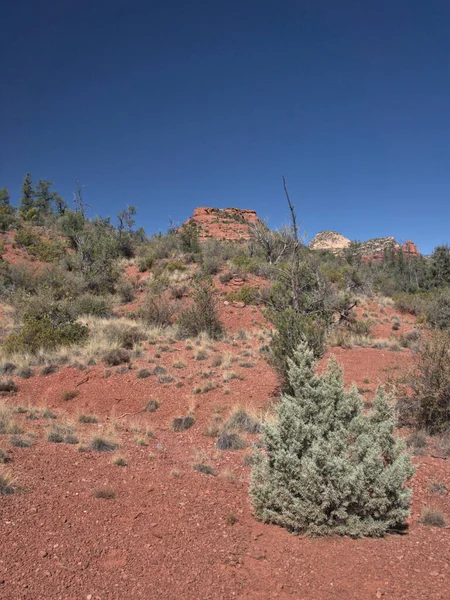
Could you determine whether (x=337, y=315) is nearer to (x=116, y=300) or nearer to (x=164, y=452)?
(x=116, y=300)

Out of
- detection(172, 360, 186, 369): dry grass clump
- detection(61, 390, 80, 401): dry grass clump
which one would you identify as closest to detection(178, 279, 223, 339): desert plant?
detection(172, 360, 186, 369): dry grass clump

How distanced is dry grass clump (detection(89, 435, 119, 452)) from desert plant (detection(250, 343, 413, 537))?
2.75 metres

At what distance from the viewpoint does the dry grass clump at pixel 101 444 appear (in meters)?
5.79

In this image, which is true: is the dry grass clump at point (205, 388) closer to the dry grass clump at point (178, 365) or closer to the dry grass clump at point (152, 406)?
the dry grass clump at point (152, 406)

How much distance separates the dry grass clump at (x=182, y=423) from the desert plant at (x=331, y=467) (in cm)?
351

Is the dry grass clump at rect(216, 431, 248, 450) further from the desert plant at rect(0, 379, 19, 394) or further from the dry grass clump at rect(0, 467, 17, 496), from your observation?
the desert plant at rect(0, 379, 19, 394)

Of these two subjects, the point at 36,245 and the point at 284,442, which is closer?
the point at 284,442

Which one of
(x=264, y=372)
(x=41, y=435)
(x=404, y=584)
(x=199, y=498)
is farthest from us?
(x=264, y=372)

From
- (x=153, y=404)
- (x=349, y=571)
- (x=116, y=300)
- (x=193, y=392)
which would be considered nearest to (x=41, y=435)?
(x=153, y=404)

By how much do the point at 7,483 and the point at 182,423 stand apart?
3899mm

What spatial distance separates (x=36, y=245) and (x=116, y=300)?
12.8 metres

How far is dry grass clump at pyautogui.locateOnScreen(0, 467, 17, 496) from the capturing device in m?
3.94

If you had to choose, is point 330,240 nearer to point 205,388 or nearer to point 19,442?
point 205,388

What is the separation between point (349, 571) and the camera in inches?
123
